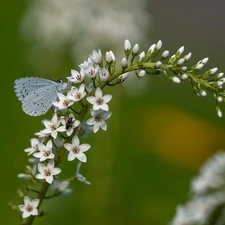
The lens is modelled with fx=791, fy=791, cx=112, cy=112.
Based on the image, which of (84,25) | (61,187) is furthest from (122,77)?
(84,25)

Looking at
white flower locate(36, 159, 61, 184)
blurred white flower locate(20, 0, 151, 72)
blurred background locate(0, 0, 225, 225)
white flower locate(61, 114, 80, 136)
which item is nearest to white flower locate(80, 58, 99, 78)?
white flower locate(61, 114, 80, 136)

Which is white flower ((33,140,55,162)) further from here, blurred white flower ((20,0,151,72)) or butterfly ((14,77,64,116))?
blurred white flower ((20,0,151,72))

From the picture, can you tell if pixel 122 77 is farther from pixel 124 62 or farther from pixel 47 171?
pixel 47 171

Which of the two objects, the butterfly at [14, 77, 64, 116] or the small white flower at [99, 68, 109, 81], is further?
the butterfly at [14, 77, 64, 116]

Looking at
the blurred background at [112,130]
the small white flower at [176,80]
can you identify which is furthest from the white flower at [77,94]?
the blurred background at [112,130]

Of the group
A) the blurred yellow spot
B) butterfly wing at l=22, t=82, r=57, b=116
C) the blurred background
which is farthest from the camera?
the blurred yellow spot

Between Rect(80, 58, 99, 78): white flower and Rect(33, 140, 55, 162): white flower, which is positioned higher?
Rect(80, 58, 99, 78): white flower

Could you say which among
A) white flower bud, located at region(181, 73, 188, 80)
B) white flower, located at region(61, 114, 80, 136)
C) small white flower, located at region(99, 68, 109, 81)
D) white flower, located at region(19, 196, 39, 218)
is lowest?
white flower, located at region(19, 196, 39, 218)

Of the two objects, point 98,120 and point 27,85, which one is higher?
point 27,85
